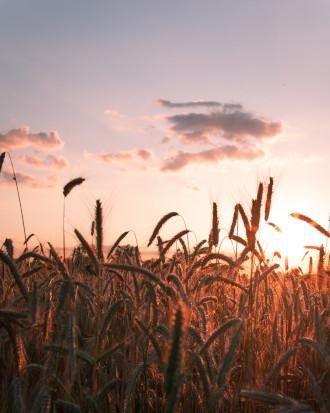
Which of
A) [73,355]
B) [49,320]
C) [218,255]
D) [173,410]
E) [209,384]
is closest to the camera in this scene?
[173,410]

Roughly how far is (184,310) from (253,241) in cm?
244

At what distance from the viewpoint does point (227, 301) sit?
600 cm

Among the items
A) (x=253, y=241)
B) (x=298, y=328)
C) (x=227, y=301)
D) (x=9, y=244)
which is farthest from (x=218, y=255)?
(x=9, y=244)

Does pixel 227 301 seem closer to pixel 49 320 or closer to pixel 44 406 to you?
pixel 49 320

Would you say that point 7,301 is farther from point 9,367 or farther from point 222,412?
point 222,412

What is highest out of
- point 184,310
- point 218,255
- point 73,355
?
point 218,255

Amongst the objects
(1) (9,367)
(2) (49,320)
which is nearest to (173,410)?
(2) (49,320)

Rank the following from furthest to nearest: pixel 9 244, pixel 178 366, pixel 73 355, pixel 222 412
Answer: pixel 9 244, pixel 222 412, pixel 73 355, pixel 178 366

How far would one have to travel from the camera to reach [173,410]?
83.7 inches

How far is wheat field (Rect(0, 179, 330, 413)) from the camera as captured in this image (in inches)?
99.7

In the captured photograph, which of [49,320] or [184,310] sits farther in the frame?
[49,320]

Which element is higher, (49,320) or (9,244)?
(9,244)

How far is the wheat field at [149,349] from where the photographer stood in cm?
253

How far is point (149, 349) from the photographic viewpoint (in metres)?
3.91
